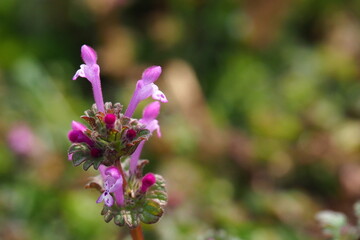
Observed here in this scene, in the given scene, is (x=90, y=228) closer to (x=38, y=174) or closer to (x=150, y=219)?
(x=38, y=174)

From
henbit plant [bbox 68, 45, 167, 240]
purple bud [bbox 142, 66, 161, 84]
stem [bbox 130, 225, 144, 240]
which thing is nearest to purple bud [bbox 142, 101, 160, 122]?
henbit plant [bbox 68, 45, 167, 240]

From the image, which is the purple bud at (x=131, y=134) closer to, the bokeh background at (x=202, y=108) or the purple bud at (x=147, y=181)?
the purple bud at (x=147, y=181)

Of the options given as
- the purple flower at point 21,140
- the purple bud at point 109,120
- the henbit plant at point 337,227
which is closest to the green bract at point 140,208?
the purple bud at point 109,120

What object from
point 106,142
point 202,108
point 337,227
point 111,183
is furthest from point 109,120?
point 202,108

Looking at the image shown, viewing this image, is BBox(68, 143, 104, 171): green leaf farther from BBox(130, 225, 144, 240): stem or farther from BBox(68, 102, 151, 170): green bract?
BBox(130, 225, 144, 240): stem

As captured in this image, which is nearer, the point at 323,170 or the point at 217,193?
the point at 217,193

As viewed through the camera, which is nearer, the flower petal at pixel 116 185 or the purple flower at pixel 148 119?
the flower petal at pixel 116 185

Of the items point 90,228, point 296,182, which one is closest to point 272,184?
point 296,182

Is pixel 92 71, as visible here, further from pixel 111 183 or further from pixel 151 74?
pixel 111 183
